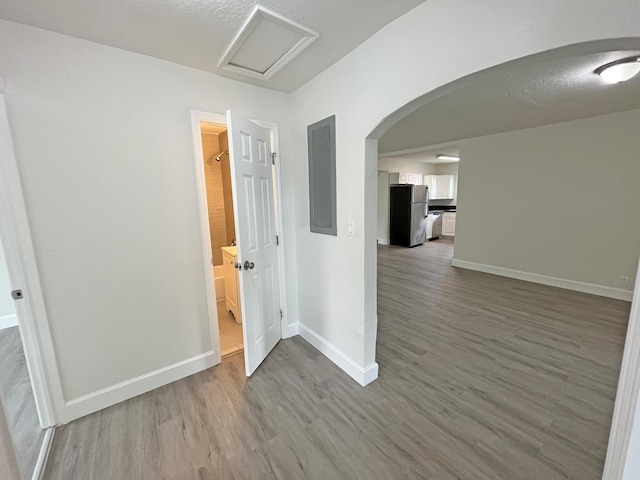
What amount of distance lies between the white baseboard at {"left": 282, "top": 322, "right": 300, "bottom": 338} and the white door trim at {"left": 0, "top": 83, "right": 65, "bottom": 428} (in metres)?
1.68

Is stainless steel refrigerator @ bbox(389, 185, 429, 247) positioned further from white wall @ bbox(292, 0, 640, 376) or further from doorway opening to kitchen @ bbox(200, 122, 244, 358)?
white wall @ bbox(292, 0, 640, 376)

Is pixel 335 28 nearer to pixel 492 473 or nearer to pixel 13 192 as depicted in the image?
pixel 13 192

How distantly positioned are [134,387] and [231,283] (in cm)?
137

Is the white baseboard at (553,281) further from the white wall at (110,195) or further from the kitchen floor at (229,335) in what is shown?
the white wall at (110,195)

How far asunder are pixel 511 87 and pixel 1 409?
3890 mm

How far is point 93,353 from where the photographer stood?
1803 mm

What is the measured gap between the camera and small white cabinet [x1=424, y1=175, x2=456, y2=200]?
8297 millimetres

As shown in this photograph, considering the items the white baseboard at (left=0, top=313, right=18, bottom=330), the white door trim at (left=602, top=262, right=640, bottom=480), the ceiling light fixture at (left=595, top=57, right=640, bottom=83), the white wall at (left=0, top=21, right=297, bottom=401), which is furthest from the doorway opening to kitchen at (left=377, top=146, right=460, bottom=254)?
the white baseboard at (left=0, top=313, right=18, bottom=330)

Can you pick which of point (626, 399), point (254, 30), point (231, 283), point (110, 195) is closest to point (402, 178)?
point (231, 283)

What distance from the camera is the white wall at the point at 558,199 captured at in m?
3.44

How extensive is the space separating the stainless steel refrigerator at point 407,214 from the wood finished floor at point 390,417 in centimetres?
435

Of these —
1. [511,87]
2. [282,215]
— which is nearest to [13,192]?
[282,215]

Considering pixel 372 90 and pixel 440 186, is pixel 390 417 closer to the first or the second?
pixel 372 90

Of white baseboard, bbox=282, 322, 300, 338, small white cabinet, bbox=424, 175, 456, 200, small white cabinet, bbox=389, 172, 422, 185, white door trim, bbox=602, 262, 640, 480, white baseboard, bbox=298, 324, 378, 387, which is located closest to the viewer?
white door trim, bbox=602, 262, 640, 480
